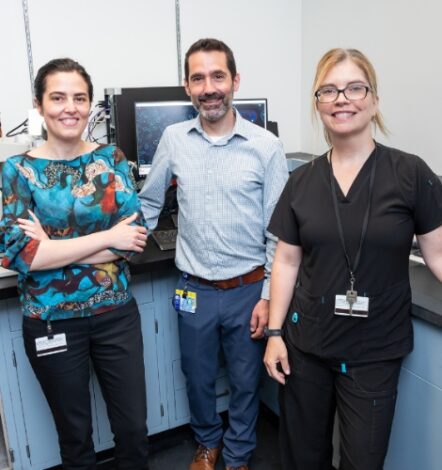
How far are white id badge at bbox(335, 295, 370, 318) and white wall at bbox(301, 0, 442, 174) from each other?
120 centimetres

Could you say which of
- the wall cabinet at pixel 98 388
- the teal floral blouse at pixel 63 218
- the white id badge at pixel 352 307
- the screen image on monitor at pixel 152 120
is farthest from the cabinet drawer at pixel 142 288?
the white id badge at pixel 352 307

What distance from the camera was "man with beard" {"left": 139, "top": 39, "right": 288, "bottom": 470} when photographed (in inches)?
61.9

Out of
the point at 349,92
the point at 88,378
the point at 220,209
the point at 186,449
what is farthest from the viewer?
the point at 186,449

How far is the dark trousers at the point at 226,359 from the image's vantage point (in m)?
1.66

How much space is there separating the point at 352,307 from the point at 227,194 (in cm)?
59

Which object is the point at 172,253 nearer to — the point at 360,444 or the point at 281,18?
the point at 360,444

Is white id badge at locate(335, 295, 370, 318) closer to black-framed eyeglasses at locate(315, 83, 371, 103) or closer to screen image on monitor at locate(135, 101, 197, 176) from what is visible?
black-framed eyeglasses at locate(315, 83, 371, 103)

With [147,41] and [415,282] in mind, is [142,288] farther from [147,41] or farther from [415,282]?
[147,41]

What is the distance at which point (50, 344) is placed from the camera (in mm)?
1383

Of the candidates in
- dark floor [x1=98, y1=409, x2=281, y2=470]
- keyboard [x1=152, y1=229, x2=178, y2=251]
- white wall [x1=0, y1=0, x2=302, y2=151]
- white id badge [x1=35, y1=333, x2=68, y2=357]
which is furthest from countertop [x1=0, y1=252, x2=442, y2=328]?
white wall [x1=0, y1=0, x2=302, y2=151]

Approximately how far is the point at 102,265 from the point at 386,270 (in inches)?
31.1

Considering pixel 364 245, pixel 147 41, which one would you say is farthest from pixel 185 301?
pixel 147 41

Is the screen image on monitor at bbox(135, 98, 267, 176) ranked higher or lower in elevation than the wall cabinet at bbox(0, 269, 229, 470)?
higher

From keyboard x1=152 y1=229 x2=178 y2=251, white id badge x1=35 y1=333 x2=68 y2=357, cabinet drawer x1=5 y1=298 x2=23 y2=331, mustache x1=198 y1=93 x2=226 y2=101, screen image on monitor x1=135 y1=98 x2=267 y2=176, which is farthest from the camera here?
screen image on monitor x1=135 y1=98 x2=267 y2=176
